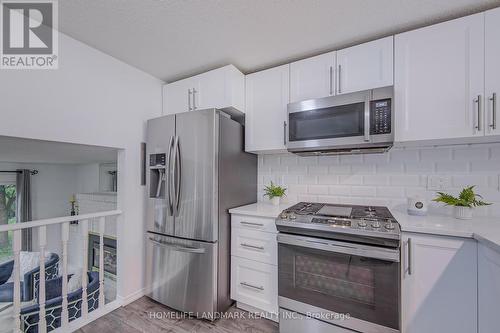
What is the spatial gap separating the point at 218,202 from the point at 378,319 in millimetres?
1341

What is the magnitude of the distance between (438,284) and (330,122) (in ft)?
4.09

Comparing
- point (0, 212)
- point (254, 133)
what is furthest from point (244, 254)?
point (0, 212)

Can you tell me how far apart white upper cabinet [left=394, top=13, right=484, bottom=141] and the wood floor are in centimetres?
191

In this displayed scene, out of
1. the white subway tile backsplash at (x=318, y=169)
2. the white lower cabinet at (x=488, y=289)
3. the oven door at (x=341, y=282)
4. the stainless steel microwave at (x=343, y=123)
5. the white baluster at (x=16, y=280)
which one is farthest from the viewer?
the white subway tile backsplash at (x=318, y=169)

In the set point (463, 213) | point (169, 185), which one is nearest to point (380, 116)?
point (463, 213)

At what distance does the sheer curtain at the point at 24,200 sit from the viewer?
3.83 meters

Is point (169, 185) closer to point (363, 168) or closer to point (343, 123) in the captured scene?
point (343, 123)

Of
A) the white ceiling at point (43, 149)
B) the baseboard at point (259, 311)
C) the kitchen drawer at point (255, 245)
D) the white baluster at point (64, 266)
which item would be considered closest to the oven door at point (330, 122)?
the kitchen drawer at point (255, 245)

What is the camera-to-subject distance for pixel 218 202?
178 cm

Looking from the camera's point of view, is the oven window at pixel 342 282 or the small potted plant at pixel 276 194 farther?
the small potted plant at pixel 276 194

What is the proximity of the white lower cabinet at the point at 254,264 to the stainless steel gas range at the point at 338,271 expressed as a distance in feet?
0.47

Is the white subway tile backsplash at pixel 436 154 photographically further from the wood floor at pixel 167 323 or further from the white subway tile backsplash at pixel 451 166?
the wood floor at pixel 167 323

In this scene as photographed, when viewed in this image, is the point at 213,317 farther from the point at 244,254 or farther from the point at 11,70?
the point at 11,70

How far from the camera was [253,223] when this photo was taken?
181 centimetres
